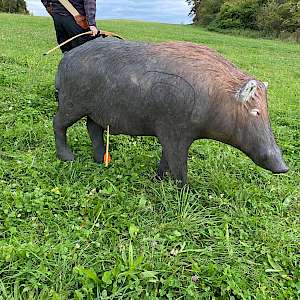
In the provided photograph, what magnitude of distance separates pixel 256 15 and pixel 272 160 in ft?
103

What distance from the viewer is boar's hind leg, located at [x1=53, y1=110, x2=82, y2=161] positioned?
3771mm

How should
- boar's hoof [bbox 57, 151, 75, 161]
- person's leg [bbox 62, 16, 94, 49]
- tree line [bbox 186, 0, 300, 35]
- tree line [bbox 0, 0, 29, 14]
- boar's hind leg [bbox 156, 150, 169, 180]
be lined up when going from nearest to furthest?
boar's hind leg [bbox 156, 150, 169, 180]
boar's hoof [bbox 57, 151, 75, 161]
person's leg [bbox 62, 16, 94, 49]
tree line [bbox 186, 0, 300, 35]
tree line [bbox 0, 0, 29, 14]

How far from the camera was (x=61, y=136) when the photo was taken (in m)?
3.89

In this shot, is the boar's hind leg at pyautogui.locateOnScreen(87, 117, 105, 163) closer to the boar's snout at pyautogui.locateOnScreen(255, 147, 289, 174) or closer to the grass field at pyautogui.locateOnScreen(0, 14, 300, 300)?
the grass field at pyautogui.locateOnScreen(0, 14, 300, 300)

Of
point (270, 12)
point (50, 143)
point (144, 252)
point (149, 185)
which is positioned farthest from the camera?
point (270, 12)

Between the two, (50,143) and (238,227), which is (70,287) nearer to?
(238,227)

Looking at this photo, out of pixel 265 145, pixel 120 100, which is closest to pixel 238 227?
→ pixel 265 145

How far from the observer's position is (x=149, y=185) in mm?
3619

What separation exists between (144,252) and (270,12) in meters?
30.3

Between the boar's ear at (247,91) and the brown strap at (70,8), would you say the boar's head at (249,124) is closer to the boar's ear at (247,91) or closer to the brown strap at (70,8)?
the boar's ear at (247,91)

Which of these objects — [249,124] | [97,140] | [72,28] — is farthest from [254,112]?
[72,28]

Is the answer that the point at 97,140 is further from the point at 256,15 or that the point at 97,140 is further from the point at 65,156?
the point at 256,15

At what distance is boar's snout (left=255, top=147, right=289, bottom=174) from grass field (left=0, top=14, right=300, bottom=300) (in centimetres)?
45

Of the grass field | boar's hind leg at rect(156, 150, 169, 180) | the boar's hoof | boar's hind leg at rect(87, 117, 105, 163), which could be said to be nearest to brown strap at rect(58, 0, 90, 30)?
the grass field
